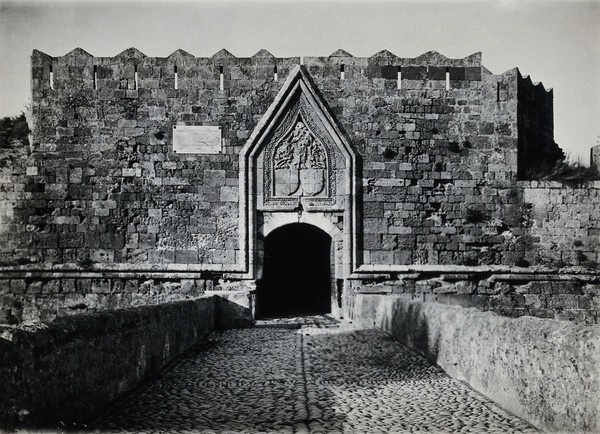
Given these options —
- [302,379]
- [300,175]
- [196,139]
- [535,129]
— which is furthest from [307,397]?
[535,129]

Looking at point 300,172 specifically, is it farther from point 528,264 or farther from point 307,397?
point 307,397

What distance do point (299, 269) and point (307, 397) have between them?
14.1m

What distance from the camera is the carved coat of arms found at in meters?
14.1

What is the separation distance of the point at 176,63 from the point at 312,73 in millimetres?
3110

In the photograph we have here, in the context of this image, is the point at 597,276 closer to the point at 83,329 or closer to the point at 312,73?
the point at 312,73

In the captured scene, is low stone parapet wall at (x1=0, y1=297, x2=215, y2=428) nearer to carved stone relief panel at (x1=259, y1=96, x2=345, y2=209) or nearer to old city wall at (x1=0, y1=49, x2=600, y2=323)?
old city wall at (x1=0, y1=49, x2=600, y2=323)

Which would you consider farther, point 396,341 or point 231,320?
point 231,320

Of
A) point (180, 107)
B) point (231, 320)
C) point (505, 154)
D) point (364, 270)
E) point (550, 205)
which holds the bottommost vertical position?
point (231, 320)

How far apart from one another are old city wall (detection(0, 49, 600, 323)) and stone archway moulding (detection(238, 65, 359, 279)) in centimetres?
23

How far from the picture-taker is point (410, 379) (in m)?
6.61

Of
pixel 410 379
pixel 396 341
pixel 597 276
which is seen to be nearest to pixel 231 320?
pixel 396 341

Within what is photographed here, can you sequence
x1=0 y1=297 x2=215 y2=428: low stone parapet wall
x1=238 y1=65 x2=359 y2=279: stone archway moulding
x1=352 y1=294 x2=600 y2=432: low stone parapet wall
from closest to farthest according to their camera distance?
x1=0 y1=297 x2=215 y2=428: low stone parapet wall → x1=352 y1=294 x2=600 y2=432: low stone parapet wall → x1=238 y1=65 x2=359 y2=279: stone archway moulding

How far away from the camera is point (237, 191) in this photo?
45.9 ft

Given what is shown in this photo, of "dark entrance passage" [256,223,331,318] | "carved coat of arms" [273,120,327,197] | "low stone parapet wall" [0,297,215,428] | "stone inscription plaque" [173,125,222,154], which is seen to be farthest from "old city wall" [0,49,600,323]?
"low stone parapet wall" [0,297,215,428]
